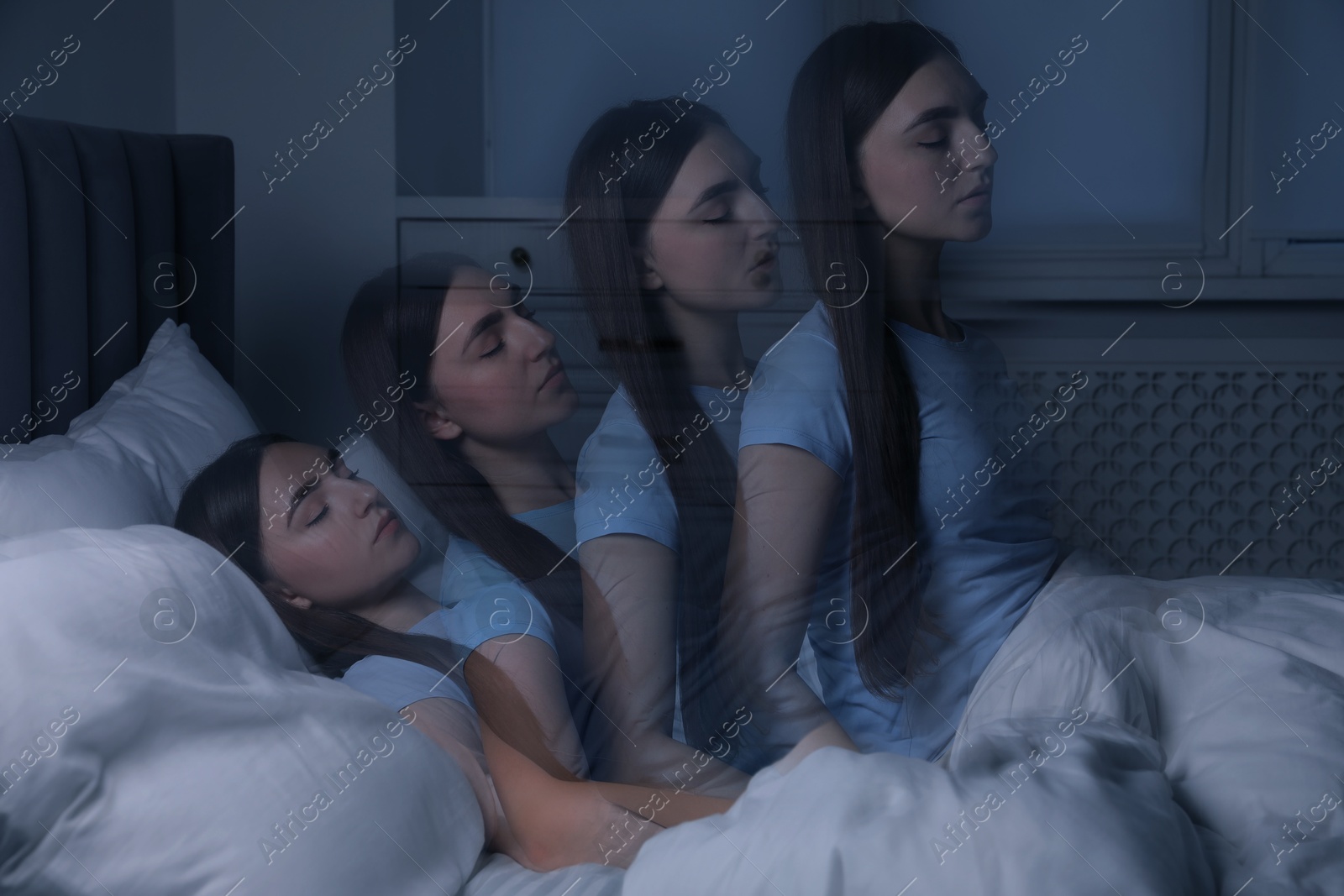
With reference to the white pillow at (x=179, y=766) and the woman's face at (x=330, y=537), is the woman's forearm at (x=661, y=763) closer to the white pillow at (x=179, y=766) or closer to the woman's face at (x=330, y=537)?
the white pillow at (x=179, y=766)

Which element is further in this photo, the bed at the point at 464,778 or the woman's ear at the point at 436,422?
the woman's ear at the point at 436,422

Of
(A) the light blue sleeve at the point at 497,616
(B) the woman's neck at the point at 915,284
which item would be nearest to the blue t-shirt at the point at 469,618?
(A) the light blue sleeve at the point at 497,616

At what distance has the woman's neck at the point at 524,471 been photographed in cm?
79

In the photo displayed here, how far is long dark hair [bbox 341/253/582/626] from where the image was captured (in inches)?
30.7

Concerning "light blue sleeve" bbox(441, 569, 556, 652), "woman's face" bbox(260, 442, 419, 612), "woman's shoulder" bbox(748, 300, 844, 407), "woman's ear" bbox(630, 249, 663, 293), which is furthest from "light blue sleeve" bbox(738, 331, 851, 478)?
"woman's face" bbox(260, 442, 419, 612)

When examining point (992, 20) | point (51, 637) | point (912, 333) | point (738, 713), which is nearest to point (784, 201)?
point (912, 333)

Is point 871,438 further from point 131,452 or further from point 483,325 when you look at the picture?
point 131,452

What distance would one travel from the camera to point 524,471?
796 mm

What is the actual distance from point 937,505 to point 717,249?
0.27 m

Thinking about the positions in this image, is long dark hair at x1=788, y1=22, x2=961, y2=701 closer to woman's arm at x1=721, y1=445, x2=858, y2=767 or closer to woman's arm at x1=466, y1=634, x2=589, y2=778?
woman's arm at x1=721, y1=445, x2=858, y2=767

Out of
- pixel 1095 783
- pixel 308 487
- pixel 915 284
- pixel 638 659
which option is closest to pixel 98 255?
pixel 308 487

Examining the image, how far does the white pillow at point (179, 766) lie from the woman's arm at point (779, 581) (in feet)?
0.82

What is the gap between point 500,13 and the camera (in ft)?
2.90

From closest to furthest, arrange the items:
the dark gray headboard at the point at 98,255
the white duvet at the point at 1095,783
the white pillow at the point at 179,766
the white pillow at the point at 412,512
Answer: the white duvet at the point at 1095,783 < the white pillow at the point at 179,766 < the white pillow at the point at 412,512 < the dark gray headboard at the point at 98,255
